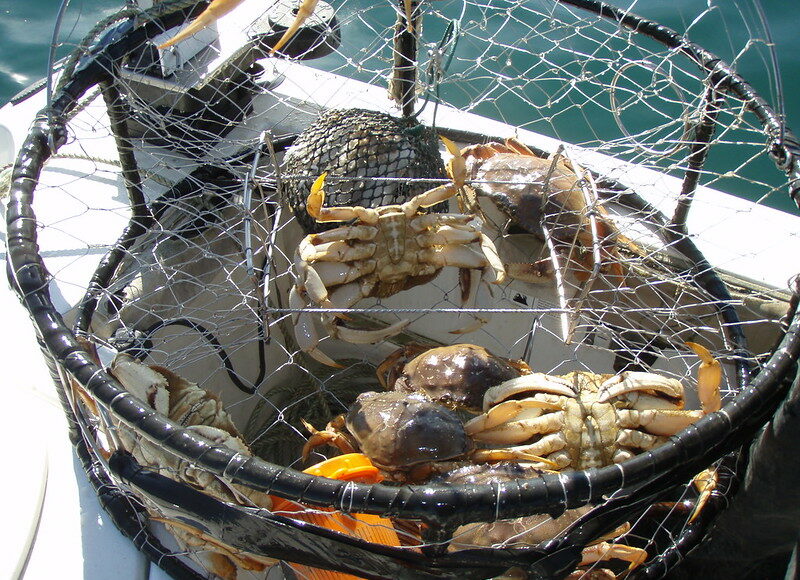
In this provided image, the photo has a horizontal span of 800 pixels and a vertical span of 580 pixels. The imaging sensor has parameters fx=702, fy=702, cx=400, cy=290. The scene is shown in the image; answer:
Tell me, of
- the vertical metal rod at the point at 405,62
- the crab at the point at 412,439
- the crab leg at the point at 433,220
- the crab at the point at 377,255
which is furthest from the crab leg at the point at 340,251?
the vertical metal rod at the point at 405,62

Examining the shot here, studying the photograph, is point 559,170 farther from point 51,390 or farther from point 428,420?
point 51,390

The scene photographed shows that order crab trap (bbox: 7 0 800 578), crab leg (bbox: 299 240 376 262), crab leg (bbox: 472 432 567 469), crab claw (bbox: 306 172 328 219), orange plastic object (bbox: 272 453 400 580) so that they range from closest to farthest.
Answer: crab trap (bbox: 7 0 800 578), orange plastic object (bbox: 272 453 400 580), crab leg (bbox: 472 432 567 469), crab claw (bbox: 306 172 328 219), crab leg (bbox: 299 240 376 262)

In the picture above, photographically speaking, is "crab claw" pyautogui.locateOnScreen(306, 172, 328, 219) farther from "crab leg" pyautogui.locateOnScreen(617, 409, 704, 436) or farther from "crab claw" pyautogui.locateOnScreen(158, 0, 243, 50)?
"crab leg" pyautogui.locateOnScreen(617, 409, 704, 436)

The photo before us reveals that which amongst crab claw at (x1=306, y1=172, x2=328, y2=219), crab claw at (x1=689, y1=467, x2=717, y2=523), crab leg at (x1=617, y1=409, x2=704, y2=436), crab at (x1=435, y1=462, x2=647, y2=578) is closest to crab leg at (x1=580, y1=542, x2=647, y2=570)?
crab at (x1=435, y1=462, x2=647, y2=578)

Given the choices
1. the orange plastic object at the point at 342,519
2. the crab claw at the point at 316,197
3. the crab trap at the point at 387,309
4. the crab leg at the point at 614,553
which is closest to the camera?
the crab trap at the point at 387,309

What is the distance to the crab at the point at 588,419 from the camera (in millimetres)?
2342

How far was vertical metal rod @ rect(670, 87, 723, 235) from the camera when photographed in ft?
8.22

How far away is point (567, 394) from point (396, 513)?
1.11m

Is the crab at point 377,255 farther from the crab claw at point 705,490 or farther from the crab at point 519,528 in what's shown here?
the crab claw at point 705,490

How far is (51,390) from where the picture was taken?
2490 mm

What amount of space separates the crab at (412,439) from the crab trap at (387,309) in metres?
0.01

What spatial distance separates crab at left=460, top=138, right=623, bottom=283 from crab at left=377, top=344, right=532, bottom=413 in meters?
0.51

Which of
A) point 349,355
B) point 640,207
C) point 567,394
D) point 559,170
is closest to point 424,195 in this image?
point 559,170

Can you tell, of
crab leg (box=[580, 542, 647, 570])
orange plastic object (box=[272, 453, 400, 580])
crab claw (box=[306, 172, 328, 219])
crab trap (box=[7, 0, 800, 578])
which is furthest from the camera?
crab claw (box=[306, 172, 328, 219])
